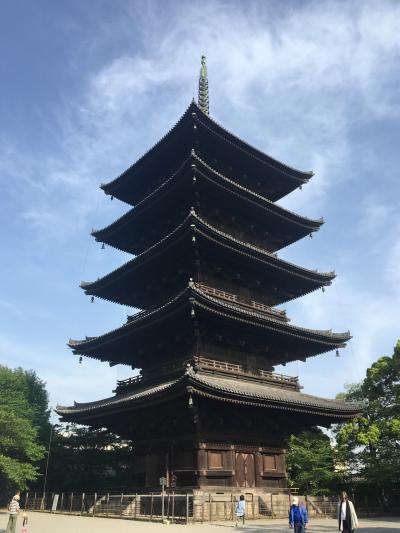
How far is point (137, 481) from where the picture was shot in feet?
86.3

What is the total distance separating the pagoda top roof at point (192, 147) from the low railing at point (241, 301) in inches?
383

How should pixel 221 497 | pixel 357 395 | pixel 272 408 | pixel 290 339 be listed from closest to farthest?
1. pixel 221 497
2. pixel 272 408
3. pixel 290 339
4. pixel 357 395

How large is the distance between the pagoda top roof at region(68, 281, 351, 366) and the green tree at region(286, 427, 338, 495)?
8120mm

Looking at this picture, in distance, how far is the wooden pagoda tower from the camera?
23.1 meters

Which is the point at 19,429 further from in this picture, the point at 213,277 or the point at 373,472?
the point at 373,472

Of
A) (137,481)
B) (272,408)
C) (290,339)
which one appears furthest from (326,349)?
(137,481)

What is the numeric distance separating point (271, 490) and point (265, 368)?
255 inches

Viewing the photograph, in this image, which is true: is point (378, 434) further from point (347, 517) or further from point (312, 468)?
point (347, 517)

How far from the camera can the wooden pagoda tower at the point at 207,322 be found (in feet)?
75.9

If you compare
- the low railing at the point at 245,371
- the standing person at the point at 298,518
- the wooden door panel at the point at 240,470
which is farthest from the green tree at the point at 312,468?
the standing person at the point at 298,518

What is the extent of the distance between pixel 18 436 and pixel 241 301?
17.5 m

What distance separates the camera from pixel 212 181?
93.2 ft

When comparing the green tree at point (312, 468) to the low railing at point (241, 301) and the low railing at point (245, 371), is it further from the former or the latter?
the low railing at point (241, 301)

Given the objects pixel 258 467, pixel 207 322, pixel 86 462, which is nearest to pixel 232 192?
pixel 207 322
